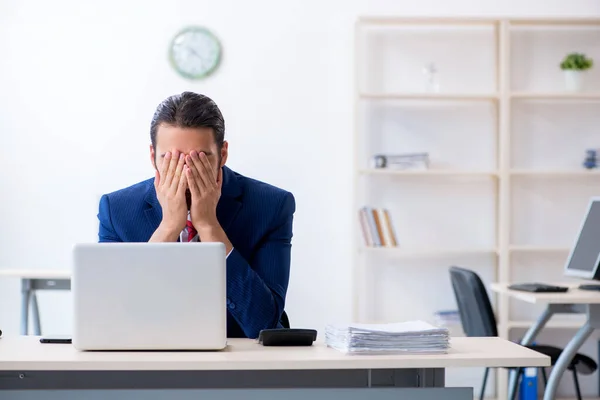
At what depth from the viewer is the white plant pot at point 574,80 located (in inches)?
201

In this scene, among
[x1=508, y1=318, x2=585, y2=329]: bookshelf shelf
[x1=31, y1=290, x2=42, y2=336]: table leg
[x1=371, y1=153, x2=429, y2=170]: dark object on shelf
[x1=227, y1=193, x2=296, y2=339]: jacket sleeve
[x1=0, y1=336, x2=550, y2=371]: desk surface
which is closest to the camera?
[x1=0, y1=336, x2=550, y2=371]: desk surface

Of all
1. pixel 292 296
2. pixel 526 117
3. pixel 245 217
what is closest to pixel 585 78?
pixel 526 117

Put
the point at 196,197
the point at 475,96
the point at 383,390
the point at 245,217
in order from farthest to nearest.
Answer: the point at 475,96 → the point at 245,217 → the point at 196,197 → the point at 383,390

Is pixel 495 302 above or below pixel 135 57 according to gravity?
below

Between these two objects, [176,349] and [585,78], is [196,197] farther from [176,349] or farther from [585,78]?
[585,78]

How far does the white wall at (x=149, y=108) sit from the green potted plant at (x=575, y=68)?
37cm

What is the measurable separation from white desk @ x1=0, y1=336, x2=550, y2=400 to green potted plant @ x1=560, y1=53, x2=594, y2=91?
11.3ft

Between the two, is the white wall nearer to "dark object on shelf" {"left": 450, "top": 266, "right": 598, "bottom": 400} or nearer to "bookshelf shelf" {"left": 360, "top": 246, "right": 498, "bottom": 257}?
"bookshelf shelf" {"left": 360, "top": 246, "right": 498, "bottom": 257}


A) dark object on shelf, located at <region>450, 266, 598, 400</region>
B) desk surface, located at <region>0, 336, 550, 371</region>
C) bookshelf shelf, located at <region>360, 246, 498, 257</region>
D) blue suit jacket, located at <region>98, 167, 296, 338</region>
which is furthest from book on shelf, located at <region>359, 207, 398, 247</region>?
desk surface, located at <region>0, 336, 550, 371</region>

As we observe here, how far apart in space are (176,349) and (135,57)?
3.67 m

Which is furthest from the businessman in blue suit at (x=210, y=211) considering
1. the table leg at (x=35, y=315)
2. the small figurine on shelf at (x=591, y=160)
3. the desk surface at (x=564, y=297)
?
the small figurine on shelf at (x=591, y=160)

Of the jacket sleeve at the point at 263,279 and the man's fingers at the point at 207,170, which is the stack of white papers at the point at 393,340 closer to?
the jacket sleeve at the point at 263,279

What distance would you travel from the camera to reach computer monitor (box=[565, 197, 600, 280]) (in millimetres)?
3980

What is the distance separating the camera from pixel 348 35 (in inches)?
207
